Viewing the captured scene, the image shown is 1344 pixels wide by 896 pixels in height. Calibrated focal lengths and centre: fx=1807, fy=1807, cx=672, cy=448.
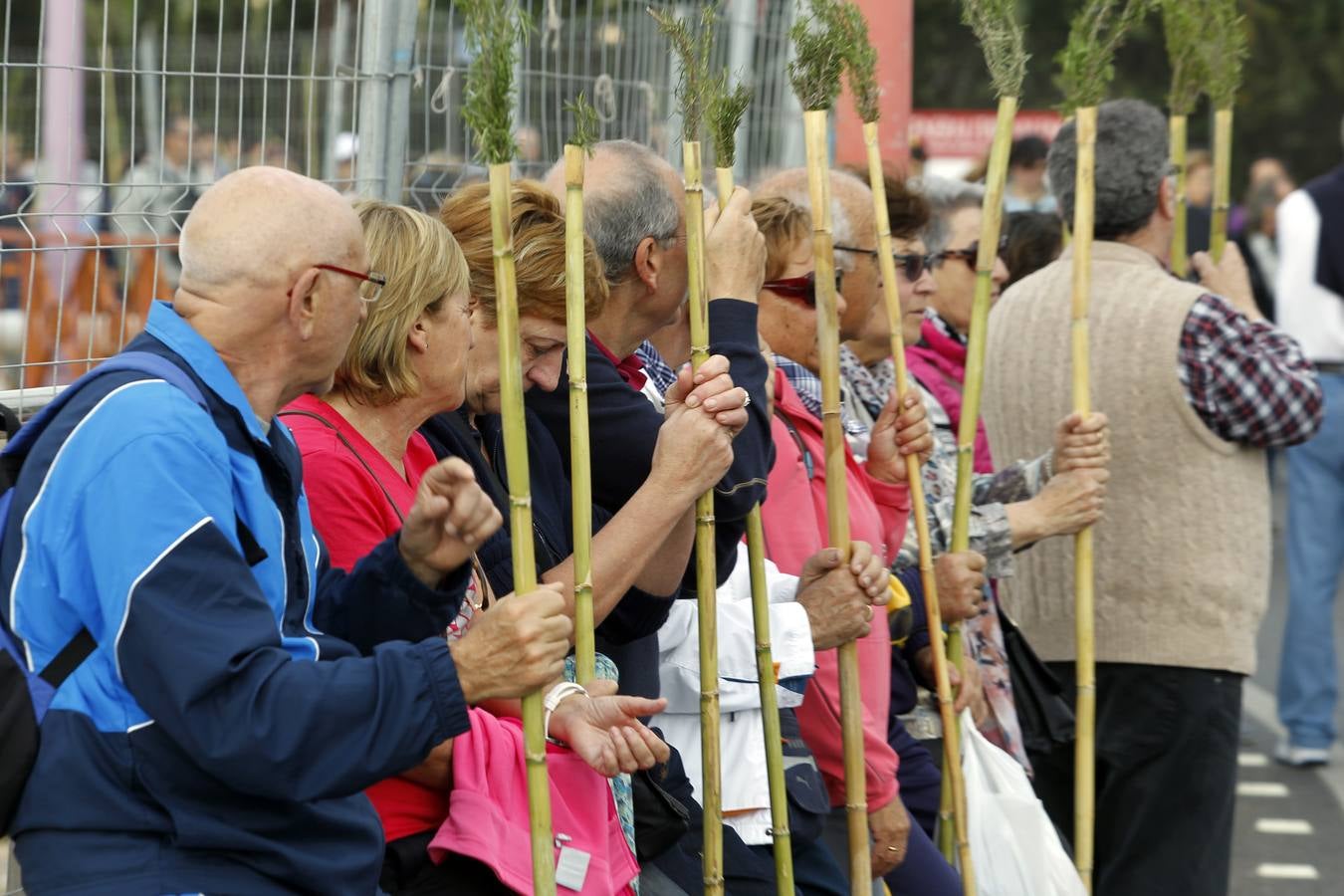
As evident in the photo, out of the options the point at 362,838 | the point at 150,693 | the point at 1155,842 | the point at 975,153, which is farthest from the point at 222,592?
the point at 975,153

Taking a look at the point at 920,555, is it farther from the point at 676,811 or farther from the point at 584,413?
the point at 584,413

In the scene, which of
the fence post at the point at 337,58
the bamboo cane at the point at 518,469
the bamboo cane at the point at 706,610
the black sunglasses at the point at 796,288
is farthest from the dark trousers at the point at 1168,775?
the bamboo cane at the point at 518,469

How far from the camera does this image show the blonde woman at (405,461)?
234cm

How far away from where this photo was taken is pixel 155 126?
305cm

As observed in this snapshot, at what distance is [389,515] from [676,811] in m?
0.64

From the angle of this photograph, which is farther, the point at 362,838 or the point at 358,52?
the point at 358,52

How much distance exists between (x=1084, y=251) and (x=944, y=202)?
4.72 ft

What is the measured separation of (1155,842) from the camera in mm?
4305

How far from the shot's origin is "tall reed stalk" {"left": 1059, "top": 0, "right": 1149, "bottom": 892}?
3.70m

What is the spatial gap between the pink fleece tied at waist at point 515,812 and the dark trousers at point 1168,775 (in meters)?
2.15

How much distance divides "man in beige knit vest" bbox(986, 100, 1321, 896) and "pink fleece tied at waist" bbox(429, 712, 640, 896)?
2.15 meters

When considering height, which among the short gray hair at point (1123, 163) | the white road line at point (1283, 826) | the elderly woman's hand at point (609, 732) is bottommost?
the white road line at point (1283, 826)

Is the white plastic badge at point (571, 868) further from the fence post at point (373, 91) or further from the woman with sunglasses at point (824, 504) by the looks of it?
the fence post at point (373, 91)

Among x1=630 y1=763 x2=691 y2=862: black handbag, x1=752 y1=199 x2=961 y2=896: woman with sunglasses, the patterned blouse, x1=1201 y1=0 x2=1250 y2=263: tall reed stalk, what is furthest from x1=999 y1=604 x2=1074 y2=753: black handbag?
x1=630 y1=763 x2=691 y2=862: black handbag
